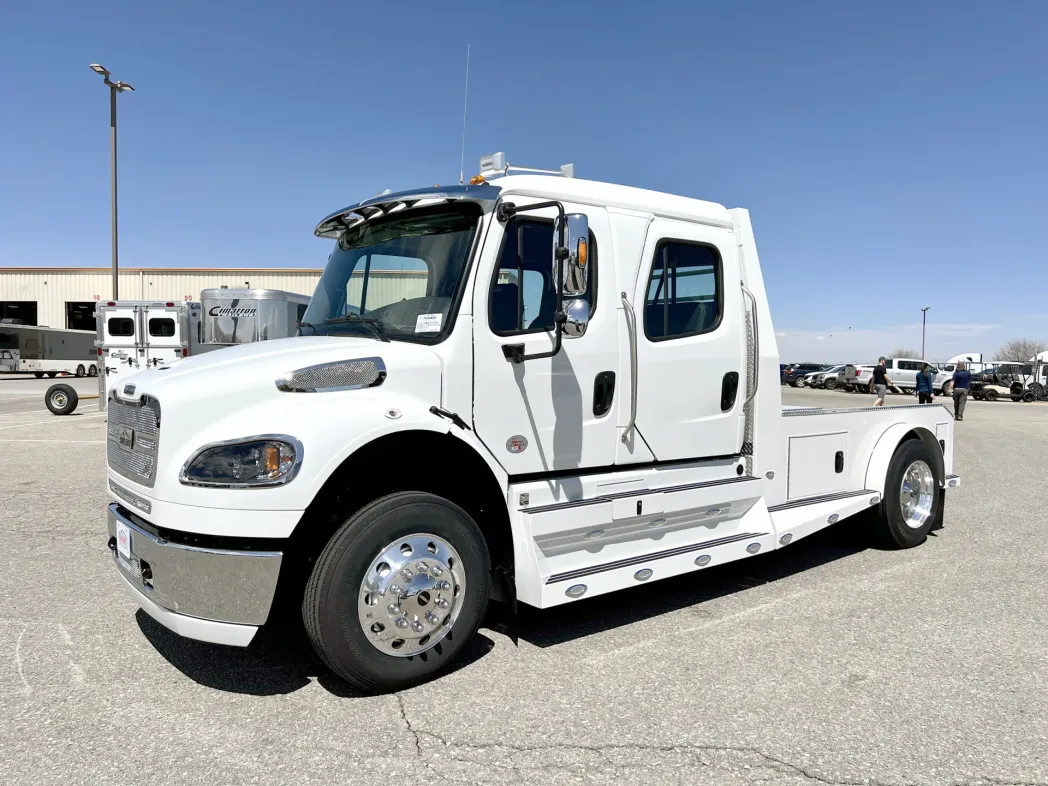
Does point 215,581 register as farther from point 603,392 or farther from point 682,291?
point 682,291

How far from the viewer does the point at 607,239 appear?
4.29 metres

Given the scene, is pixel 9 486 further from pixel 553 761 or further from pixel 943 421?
pixel 943 421

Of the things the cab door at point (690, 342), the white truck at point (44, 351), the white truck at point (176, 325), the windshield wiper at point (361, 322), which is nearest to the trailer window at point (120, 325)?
the white truck at point (176, 325)

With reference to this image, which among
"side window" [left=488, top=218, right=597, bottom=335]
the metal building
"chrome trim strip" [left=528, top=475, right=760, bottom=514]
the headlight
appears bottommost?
"chrome trim strip" [left=528, top=475, right=760, bottom=514]

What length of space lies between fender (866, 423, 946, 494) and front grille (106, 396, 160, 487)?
17.1 ft

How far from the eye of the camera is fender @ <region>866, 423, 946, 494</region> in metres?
6.09

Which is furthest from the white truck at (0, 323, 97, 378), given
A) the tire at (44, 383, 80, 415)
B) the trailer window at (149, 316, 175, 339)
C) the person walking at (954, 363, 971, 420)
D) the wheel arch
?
the wheel arch

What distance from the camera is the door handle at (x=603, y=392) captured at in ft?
13.8

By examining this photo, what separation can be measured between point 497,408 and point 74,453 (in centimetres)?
999

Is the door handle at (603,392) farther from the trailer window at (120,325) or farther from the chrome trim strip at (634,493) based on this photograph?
the trailer window at (120,325)

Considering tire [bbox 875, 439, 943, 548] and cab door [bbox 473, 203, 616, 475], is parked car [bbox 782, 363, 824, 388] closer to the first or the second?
tire [bbox 875, 439, 943, 548]

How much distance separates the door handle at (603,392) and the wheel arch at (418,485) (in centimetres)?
74

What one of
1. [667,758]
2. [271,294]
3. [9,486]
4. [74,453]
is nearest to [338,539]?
[667,758]

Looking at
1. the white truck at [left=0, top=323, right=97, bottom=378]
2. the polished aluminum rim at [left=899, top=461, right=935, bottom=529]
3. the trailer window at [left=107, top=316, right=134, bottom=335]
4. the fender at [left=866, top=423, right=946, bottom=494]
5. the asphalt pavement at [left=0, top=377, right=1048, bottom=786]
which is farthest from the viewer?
the white truck at [left=0, top=323, right=97, bottom=378]
